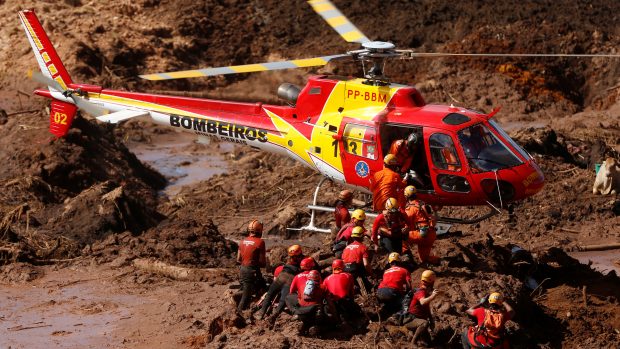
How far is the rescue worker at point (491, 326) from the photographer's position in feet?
39.5

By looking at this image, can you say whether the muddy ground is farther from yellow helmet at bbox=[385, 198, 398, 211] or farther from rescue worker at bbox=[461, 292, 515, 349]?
yellow helmet at bbox=[385, 198, 398, 211]

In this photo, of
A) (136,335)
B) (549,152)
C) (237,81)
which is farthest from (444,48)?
(136,335)

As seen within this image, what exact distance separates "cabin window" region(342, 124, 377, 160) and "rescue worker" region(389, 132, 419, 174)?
497 mm

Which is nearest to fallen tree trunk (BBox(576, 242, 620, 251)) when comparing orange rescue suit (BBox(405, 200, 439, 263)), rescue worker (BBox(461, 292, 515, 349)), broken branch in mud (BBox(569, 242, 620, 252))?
broken branch in mud (BBox(569, 242, 620, 252))

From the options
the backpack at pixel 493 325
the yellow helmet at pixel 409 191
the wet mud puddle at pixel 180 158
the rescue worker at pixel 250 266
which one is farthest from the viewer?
the wet mud puddle at pixel 180 158

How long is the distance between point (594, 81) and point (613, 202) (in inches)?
379

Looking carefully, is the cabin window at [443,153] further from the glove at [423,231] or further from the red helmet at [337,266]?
the red helmet at [337,266]

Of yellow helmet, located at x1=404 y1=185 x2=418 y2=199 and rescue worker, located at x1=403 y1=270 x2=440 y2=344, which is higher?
yellow helmet, located at x1=404 y1=185 x2=418 y2=199

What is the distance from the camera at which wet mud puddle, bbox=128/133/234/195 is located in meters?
25.0

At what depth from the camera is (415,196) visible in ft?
48.1

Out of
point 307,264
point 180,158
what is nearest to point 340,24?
point 307,264

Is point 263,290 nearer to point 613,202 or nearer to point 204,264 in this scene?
point 204,264

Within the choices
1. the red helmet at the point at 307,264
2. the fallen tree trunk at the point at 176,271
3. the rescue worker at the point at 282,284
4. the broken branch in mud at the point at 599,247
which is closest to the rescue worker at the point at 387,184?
the rescue worker at the point at 282,284

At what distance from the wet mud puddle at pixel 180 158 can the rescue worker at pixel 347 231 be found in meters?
9.82
